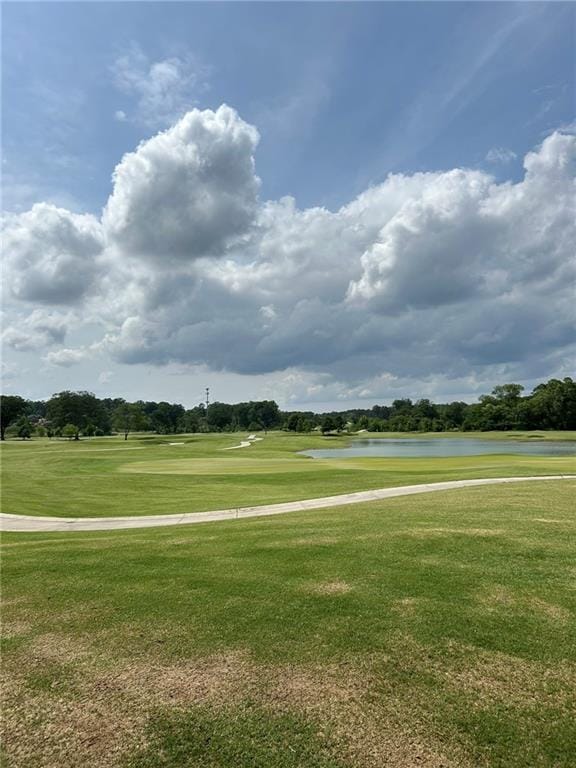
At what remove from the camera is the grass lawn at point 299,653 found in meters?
3.69

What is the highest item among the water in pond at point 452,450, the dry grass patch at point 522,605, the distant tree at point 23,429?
the distant tree at point 23,429

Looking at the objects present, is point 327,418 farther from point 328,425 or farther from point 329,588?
point 329,588

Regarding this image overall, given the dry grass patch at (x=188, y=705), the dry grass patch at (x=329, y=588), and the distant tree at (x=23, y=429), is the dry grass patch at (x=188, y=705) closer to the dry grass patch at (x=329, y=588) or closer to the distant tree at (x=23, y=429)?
the dry grass patch at (x=329, y=588)

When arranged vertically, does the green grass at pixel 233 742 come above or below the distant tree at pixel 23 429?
below

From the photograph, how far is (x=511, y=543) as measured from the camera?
326 inches

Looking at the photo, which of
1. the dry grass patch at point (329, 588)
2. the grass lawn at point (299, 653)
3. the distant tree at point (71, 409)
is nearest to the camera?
the grass lawn at point (299, 653)

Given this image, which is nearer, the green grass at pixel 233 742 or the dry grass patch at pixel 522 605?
the green grass at pixel 233 742

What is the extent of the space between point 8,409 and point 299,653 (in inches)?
4481

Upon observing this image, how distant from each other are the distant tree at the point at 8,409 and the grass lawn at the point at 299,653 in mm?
107498

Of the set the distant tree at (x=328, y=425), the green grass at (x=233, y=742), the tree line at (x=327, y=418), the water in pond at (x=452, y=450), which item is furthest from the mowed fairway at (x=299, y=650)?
the distant tree at (x=328, y=425)

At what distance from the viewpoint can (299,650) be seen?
16.2 ft

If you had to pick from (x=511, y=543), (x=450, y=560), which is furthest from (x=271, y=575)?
(x=511, y=543)

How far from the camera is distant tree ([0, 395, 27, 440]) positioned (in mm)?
100981

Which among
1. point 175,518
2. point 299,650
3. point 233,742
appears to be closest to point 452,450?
point 175,518
